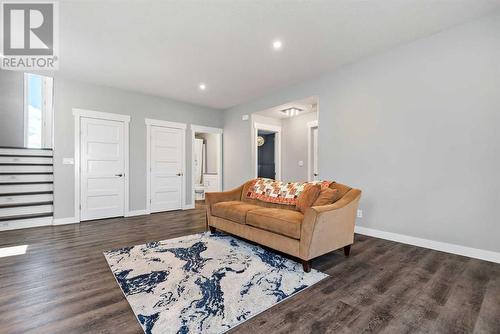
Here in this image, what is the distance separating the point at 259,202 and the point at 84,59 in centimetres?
351

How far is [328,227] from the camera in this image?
240cm

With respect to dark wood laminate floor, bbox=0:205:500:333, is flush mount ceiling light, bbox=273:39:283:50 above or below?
above

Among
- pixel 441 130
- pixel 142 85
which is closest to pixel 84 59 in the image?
pixel 142 85

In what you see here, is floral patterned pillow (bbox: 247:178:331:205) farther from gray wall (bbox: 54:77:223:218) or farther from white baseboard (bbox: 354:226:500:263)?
gray wall (bbox: 54:77:223:218)

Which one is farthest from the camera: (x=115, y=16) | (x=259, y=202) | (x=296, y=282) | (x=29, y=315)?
(x=259, y=202)

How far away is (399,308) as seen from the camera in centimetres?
171

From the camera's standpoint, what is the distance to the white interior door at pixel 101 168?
4555mm

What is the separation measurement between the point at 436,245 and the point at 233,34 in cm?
374

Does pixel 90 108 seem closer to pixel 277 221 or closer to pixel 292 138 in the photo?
pixel 277 221

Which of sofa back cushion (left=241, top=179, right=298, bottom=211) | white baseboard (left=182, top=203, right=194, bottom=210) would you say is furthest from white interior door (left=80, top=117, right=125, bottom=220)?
sofa back cushion (left=241, top=179, right=298, bottom=211)

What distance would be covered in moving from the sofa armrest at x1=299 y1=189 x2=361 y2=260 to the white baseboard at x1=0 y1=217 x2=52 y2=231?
463cm

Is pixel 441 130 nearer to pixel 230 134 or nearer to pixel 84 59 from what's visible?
pixel 230 134

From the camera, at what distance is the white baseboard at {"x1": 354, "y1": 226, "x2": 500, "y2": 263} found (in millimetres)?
2586

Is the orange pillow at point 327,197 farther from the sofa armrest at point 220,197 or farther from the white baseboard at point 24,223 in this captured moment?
the white baseboard at point 24,223
